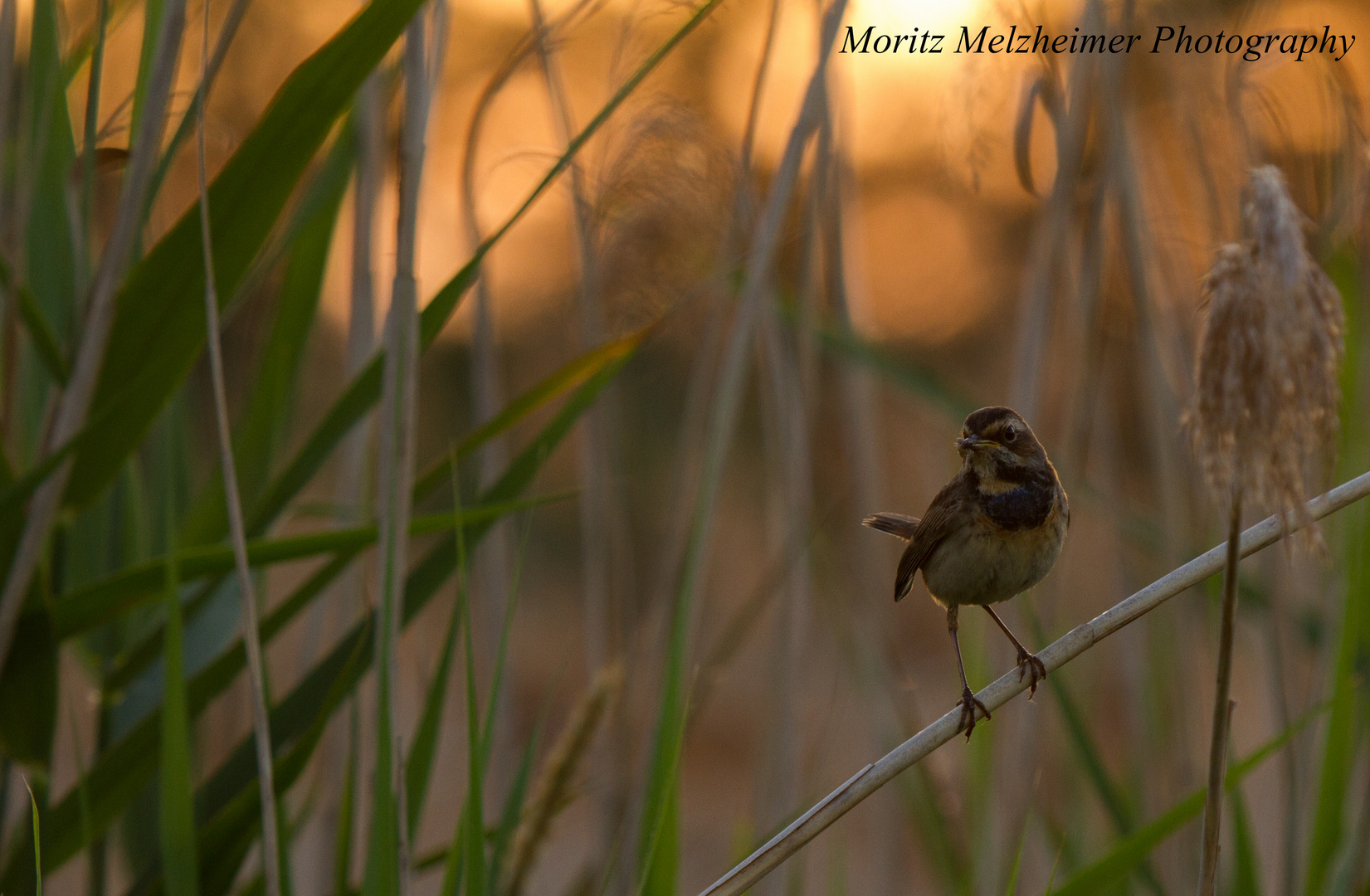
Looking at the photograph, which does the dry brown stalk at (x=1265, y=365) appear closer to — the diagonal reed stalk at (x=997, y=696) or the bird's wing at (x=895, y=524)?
the diagonal reed stalk at (x=997, y=696)

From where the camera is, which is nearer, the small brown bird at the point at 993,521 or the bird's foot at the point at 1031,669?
the bird's foot at the point at 1031,669

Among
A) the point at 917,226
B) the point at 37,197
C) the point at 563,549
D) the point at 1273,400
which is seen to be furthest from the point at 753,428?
the point at 1273,400

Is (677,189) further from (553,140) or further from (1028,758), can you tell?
(1028,758)

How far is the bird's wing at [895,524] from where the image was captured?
1.95 m

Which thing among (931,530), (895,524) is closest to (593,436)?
(895,524)

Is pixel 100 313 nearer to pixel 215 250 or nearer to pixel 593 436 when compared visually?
pixel 215 250

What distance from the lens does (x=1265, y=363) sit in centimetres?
77

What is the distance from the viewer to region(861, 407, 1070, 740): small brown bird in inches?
63.7

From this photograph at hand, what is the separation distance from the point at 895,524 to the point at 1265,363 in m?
1.21

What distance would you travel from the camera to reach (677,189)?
1938 millimetres

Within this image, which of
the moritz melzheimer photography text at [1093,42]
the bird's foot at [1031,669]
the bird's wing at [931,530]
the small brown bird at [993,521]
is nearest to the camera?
the bird's foot at [1031,669]

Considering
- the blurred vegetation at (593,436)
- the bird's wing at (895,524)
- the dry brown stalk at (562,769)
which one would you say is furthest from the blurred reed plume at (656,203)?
the dry brown stalk at (562,769)

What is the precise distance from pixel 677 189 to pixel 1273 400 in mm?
1293

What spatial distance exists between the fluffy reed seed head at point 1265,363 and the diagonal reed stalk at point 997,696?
233 millimetres
